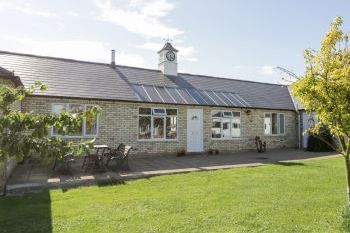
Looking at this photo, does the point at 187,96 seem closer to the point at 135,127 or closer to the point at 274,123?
the point at 135,127

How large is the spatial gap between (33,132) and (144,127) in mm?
Result: 12522

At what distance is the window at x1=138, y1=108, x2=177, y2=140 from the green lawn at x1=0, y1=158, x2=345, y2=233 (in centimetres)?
624

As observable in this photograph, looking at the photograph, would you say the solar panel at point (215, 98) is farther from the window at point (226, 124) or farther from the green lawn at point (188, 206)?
the green lawn at point (188, 206)

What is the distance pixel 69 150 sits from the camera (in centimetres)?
327

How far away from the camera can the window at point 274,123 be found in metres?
20.3

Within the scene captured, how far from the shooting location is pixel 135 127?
15273mm

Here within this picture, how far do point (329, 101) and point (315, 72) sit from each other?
611 millimetres

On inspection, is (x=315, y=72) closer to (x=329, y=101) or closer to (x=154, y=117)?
(x=329, y=101)

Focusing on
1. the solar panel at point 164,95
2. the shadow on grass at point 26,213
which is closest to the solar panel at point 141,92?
the solar panel at point 164,95

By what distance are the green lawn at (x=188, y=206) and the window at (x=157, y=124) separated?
6.24 m

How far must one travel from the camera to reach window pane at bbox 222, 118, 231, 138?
1813 cm

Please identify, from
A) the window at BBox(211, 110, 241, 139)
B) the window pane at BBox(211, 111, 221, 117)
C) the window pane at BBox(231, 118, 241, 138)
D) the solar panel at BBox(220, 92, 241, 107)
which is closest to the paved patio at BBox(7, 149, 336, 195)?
the window at BBox(211, 110, 241, 139)

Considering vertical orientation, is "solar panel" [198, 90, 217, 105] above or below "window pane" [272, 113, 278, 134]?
above

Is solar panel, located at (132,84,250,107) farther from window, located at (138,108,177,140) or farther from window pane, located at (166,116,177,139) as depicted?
window pane, located at (166,116,177,139)
